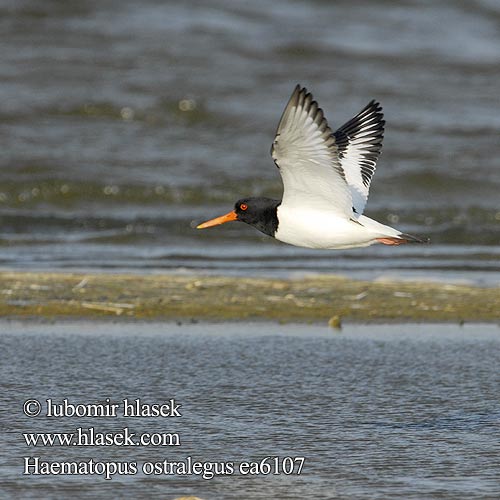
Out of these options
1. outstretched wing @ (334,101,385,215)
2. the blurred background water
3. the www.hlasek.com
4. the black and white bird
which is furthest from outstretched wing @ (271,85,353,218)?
the blurred background water

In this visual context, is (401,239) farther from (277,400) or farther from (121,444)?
(121,444)

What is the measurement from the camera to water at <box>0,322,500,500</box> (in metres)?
5.17

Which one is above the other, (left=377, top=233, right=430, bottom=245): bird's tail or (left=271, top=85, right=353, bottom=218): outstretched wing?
(left=271, top=85, right=353, bottom=218): outstretched wing

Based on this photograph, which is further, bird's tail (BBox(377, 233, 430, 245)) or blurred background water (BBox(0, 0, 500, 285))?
blurred background water (BBox(0, 0, 500, 285))

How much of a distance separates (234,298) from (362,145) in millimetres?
1702

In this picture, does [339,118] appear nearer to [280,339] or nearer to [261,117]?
[261,117]

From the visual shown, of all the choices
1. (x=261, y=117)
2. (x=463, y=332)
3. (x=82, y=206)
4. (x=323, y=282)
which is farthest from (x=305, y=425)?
Answer: (x=261, y=117)

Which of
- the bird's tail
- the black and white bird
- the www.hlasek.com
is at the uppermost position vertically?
the black and white bird

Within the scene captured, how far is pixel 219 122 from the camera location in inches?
725

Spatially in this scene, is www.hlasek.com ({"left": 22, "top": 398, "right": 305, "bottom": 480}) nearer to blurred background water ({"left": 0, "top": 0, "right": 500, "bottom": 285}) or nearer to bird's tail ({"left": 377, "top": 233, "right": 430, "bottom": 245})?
bird's tail ({"left": 377, "top": 233, "right": 430, "bottom": 245})

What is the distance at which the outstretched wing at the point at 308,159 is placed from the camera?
622 cm

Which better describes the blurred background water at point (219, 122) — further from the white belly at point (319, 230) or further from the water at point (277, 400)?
the white belly at point (319, 230)

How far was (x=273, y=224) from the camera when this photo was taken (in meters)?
7.03

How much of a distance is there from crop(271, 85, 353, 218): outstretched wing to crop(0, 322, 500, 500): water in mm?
1076
